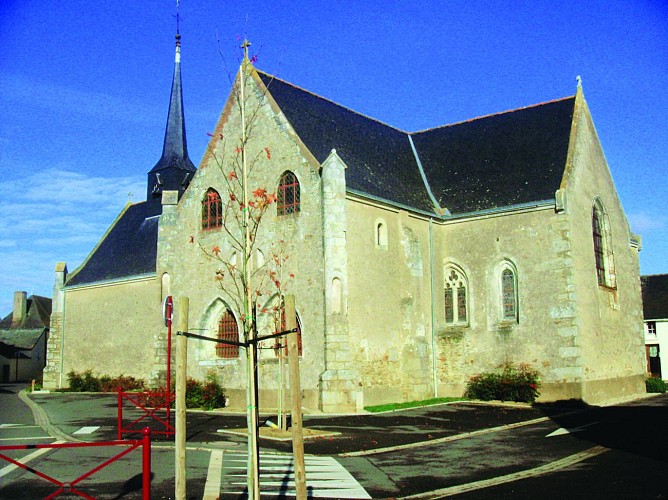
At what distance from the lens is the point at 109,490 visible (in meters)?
9.51

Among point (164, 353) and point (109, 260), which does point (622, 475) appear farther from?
point (109, 260)

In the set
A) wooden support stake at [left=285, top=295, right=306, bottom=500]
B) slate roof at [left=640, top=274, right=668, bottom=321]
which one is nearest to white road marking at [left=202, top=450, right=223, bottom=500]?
wooden support stake at [left=285, top=295, right=306, bottom=500]

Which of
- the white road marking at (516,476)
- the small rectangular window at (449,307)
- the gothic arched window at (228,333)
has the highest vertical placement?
the small rectangular window at (449,307)

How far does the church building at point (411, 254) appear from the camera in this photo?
22375mm

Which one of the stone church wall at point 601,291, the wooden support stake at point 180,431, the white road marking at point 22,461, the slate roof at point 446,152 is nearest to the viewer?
the wooden support stake at point 180,431

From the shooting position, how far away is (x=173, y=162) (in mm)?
37812

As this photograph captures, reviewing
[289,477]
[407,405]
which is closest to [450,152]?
[407,405]

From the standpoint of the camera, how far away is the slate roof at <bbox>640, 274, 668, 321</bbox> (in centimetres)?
4853

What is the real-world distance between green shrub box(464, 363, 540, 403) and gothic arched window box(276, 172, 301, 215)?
30.4 feet

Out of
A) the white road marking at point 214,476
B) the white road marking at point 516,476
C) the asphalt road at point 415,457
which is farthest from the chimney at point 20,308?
→ the white road marking at point 516,476

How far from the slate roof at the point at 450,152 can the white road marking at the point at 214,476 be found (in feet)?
41.5

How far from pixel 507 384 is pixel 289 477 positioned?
1506cm

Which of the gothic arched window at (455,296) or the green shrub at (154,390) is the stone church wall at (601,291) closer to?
the gothic arched window at (455,296)

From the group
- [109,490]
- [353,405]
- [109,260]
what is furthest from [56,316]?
[109,490]
